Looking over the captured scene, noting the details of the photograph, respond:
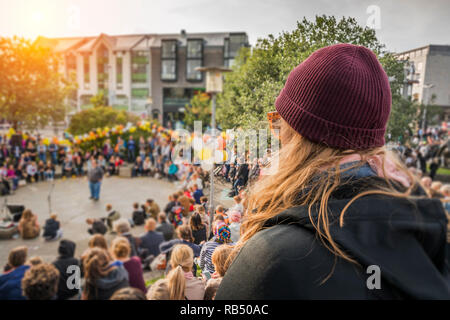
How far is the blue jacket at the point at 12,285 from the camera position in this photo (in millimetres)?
3260

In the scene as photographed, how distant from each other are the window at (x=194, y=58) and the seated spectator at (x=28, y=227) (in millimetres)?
27154

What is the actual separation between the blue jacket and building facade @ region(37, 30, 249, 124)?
2827 centimetres

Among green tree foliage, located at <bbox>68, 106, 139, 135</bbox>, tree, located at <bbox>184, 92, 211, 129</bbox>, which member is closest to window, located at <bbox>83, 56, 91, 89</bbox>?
green tree foliage, located at <bbox>68, 106, 139, 135</bbox>

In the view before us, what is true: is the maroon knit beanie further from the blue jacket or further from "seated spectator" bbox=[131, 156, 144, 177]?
"seated spectator" bbox=[131, 156, 144, 177]

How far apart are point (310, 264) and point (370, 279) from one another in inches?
5.1

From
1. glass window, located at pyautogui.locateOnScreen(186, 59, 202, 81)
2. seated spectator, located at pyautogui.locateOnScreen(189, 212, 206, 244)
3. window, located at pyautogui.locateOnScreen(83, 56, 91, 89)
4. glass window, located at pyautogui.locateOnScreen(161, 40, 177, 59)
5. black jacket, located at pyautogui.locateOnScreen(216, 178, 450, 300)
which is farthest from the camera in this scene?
glass window, located at pyautogui.locateOnScreen(186, 59, 202, 81)

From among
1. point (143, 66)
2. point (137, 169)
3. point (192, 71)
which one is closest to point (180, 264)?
point (137, 169)

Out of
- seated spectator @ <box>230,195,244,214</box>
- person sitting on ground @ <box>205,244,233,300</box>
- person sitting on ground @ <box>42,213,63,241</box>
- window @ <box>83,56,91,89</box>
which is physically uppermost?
window @ <box>83,56,91,89</box>

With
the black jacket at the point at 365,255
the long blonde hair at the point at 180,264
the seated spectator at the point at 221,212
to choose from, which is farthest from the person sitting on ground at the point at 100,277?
the black jacket at the point at 365,255

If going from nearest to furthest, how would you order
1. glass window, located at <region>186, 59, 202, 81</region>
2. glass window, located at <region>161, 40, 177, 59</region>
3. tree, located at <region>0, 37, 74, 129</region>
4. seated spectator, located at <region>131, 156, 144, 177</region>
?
seated spectator, located at <region>131, 156, 144, 177</region> → tree, located at <region>0, 37, 74, 129</region> → glass window, located at <region>161, 40, 177, 59</region> → glass window, located at <region>186, 59, 202, 81</region>

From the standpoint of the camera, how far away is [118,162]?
14.9 metres

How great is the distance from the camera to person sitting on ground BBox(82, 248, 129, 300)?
3.24 meters

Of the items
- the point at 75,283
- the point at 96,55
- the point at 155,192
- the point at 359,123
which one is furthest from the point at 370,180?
the point at 96,55

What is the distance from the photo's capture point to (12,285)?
11.0 feet
